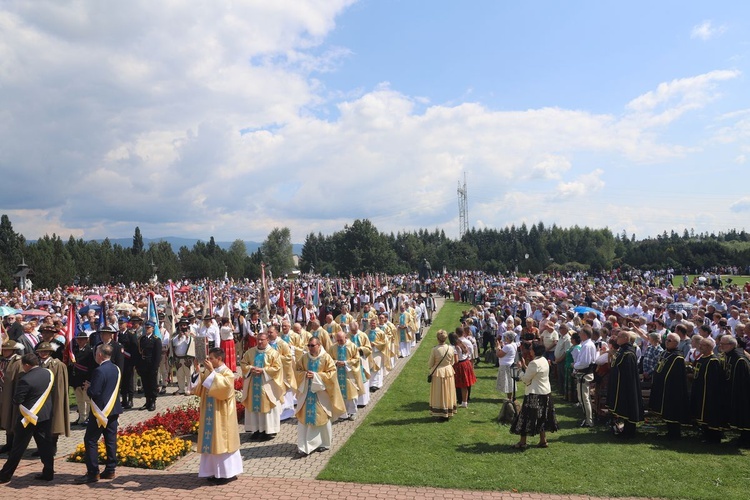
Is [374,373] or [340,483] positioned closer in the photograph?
[340,483]

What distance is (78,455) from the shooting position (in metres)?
9.15

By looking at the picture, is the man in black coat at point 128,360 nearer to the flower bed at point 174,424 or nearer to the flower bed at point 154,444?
the flower bed at point 174,424

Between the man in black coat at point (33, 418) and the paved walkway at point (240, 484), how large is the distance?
27cm

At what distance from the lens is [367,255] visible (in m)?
78.4

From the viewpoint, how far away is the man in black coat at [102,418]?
811 cm

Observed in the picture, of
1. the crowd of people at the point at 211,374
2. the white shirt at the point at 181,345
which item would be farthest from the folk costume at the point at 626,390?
the white shirt at the point at 181,345

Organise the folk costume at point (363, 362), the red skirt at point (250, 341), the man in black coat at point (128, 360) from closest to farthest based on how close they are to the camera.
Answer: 1. the man in black coat at point (128, 360)
2. the folk costume at point (363, 362)
3. the red skirt at point (250, 341)

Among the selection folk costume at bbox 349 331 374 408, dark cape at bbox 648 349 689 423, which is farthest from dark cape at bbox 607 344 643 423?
folk costume at bbox 349 331 374 408

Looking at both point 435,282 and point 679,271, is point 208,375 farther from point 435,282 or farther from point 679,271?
point 679,271

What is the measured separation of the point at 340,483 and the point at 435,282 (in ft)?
156

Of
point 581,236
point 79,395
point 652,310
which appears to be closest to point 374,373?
point 79,395

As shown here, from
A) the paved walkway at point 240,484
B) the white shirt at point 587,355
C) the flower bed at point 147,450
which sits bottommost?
the paved walkway at point 240,484

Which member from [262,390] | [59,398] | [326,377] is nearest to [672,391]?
[326,377]

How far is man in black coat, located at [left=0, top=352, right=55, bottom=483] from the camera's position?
8.02m
